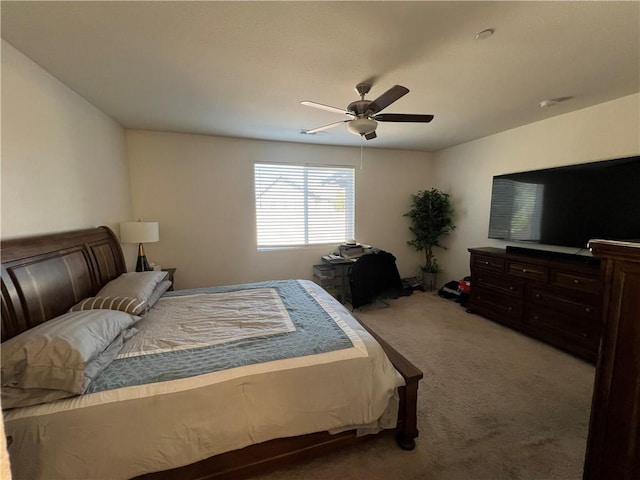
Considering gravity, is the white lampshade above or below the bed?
above

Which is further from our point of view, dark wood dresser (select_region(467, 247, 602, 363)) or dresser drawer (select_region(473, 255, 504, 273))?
dresser drawer (select_region(473, 255, 504, 273))

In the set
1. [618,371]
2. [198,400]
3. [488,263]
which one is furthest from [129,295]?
[488,263]

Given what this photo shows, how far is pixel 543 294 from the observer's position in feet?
9.37

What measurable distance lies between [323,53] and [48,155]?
2.11 meters

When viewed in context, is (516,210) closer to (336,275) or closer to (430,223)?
(430,223)

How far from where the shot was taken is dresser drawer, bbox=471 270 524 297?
10.2 feet

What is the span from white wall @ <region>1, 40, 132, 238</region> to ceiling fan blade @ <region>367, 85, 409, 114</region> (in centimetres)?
238

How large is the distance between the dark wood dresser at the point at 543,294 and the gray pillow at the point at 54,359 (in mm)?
3473

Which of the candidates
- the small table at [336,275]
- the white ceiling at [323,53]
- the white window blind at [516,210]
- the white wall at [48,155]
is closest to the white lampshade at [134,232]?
the white wall at [48,155]

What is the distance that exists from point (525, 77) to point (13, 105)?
362 cm

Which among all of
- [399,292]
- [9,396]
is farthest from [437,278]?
[9,396]

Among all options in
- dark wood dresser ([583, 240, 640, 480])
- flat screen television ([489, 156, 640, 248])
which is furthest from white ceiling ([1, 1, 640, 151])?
dark wood dresser ([583, 240, 640, 480])

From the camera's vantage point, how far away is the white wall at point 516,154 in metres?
2.60

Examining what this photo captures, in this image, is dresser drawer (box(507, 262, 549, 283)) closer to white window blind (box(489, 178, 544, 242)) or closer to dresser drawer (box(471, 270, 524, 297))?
dresser drawer (box(471, 270, 524, 297))
